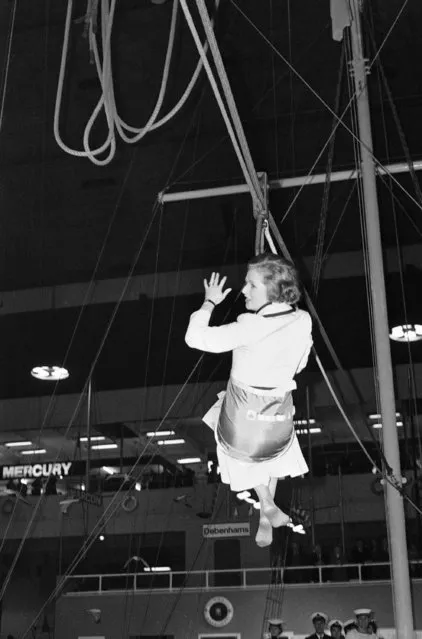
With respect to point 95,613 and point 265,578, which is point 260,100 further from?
point 265,578

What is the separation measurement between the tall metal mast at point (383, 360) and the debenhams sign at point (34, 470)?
47.6ft

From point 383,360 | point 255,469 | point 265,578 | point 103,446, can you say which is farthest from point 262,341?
point 103,446

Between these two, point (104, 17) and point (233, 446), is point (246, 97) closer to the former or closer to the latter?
point (104, 17)

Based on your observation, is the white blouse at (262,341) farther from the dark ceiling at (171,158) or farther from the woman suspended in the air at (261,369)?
the dark ceiling at (171,158)

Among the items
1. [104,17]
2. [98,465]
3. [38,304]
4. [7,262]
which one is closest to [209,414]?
[104,17]

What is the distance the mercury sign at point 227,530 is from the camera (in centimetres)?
1691

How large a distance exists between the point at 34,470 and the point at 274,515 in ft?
59.3

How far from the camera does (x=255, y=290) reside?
11.1ft


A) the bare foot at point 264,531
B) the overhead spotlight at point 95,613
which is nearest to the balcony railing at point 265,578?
→ the overhead spotlight at point 95,613

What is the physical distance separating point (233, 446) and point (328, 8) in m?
4.87

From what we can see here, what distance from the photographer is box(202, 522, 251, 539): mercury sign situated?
16.9 meters

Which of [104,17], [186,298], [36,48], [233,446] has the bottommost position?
[233,446]

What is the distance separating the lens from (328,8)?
7.24m

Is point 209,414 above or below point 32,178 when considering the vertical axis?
below
